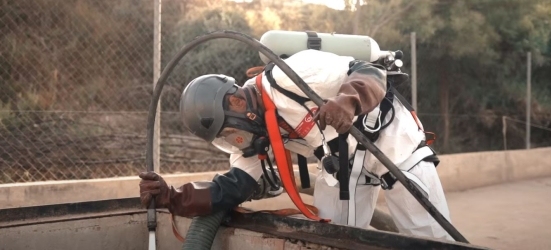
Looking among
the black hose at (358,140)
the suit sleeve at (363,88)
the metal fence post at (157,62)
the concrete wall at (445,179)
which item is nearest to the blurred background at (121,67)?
the metal fence post at (157,62)

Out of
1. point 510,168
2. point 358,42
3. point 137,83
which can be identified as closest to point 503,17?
point 510,168

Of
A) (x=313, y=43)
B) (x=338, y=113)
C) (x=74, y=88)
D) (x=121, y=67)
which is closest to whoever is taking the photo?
(x=338, y=113)

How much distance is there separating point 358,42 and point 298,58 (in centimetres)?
46

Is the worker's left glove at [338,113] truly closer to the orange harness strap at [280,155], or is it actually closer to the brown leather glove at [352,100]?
the brown leather glove at [352,100]

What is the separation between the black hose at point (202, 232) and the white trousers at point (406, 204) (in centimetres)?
62

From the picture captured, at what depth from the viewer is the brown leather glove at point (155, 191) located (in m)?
2.99

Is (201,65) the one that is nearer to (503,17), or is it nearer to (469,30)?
(469,30)

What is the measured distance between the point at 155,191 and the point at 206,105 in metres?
0.45

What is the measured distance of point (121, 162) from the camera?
644cm

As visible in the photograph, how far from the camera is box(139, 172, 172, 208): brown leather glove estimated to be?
2988mm

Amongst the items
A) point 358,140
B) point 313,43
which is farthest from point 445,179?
point 358,140

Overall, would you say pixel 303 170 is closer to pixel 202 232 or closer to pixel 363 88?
pixel 202 232

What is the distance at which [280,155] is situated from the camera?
2873mm

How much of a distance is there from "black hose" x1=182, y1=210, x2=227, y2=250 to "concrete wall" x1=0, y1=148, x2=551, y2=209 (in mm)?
2597
